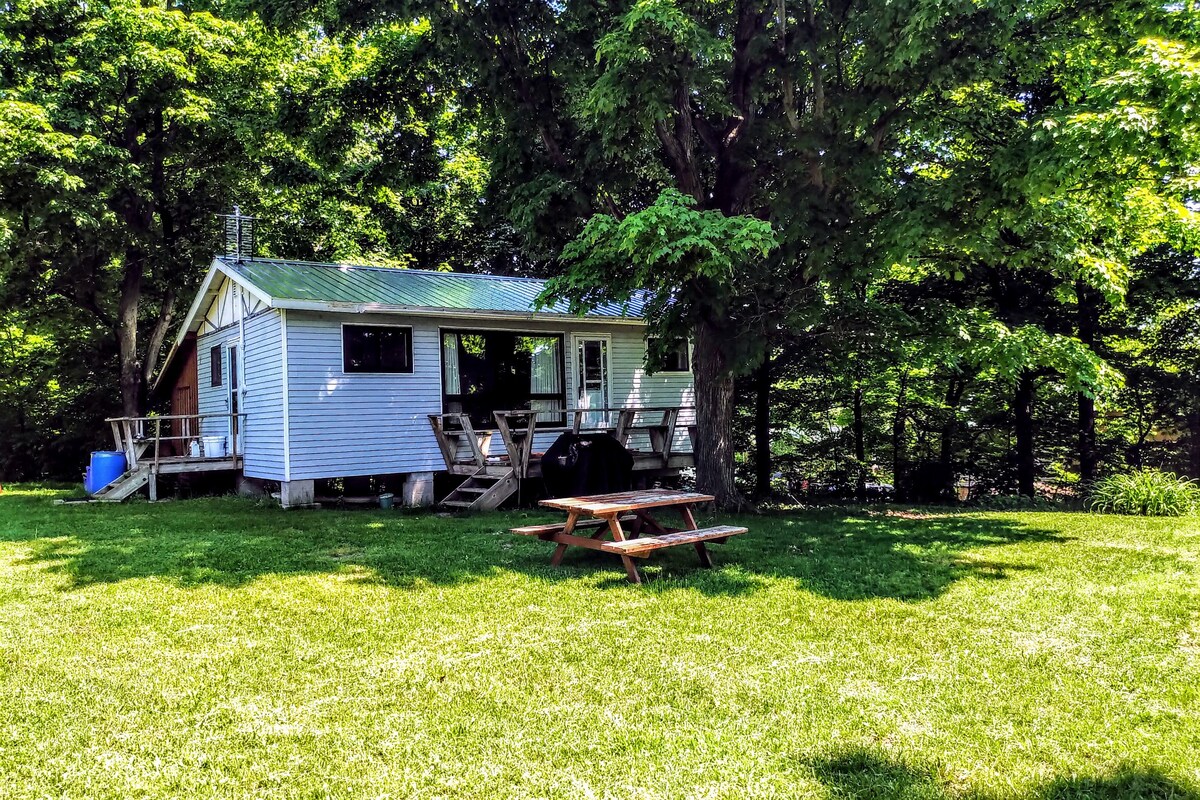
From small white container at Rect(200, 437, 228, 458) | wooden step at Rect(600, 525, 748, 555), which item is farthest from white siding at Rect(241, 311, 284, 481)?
wooden step at Rect(600, 525, 748, 555)

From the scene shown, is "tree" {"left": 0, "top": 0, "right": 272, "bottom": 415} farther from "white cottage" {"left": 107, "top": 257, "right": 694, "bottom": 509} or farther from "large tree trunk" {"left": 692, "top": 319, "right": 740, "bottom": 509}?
"large tree trunk" {"left": 692, "top": 319, "right": 740, "bottom": 509}

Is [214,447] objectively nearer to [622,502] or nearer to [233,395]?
[233,395]

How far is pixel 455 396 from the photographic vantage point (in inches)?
484

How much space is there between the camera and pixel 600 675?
12.2 feet

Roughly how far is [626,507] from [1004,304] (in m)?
10.6

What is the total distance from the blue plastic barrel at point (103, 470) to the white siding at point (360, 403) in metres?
4.25

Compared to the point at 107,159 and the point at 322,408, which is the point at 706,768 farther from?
the point at 107,159

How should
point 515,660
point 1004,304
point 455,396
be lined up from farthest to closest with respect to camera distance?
point 1004,304 < point 455,396 < point 515,660

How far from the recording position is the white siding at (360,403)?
1080 centimetres

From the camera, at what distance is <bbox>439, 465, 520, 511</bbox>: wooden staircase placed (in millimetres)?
10328

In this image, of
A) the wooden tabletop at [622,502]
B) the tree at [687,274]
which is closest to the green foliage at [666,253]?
the tree at [687,274]

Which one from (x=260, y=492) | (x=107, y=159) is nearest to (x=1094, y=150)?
(x=260, y=492)

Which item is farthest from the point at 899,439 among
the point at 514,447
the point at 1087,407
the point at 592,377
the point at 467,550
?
the point at 467,550

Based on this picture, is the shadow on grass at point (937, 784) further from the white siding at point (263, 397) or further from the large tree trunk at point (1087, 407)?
the large tree trunk at point (1087, 407)
